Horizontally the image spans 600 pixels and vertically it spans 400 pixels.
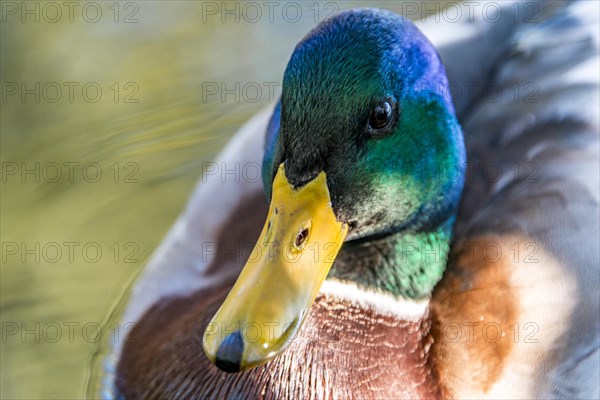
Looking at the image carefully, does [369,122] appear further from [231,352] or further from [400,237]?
[231,352]

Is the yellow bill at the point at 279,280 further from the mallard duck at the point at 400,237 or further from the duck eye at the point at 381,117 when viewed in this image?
the duck eye at the point at 381,117

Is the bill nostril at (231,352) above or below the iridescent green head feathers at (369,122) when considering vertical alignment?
below

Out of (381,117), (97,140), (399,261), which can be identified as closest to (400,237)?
(399,261)

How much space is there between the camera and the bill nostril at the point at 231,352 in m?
2.07

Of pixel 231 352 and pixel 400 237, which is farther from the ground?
pixel 231 352

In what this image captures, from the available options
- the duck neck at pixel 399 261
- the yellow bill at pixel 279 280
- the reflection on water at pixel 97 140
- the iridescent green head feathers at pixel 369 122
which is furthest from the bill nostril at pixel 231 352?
the reflection on water at pixel 97 140

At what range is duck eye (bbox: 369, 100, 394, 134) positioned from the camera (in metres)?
2.23

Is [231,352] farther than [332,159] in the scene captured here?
No

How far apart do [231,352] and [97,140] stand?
87.7 inches

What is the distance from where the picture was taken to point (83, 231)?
3730 millimetres

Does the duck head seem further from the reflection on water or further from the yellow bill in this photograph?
the reflection on water

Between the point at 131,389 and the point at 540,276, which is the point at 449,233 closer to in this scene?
the point at 540,276

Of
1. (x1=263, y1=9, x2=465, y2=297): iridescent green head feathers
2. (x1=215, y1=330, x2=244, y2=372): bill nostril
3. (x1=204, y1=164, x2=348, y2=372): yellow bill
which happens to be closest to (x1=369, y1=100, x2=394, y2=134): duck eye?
(x1=263, y1=9, x2=465, y2=297): iridescent green head feathers

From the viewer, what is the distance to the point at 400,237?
8.39 feet
